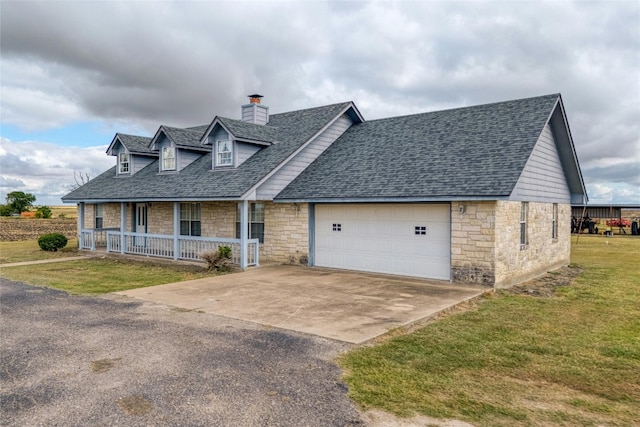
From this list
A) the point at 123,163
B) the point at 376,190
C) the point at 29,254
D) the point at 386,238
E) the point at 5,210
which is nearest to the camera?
the point at 376,190

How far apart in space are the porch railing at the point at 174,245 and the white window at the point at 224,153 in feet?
10.8

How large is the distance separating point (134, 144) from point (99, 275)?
10344mm

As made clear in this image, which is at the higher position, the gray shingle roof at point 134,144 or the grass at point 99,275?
the gray shingle roof at point 134,144

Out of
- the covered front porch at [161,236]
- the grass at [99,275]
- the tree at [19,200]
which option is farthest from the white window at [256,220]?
the tree at [19,200]

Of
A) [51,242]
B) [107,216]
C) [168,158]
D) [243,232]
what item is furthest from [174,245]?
[107,216]

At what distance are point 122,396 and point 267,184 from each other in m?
11.5

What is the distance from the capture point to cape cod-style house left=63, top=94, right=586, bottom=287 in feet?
41.6

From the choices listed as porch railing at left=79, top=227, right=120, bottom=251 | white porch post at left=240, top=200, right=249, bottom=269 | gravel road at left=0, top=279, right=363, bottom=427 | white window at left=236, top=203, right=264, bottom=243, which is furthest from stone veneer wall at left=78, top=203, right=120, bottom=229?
gravel road at left=0, top=279, right=363, bottom=427

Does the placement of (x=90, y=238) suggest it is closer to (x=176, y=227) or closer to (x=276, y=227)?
(x=176, y=227)

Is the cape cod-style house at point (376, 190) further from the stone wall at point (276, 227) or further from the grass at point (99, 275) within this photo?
the grass at point (99, 275)

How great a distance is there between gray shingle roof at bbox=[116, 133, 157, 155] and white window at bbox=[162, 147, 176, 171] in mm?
2112

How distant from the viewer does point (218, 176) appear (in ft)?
57.4

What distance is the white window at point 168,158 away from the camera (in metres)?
20.3

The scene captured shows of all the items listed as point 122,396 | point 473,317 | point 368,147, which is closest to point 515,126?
point 368,147
